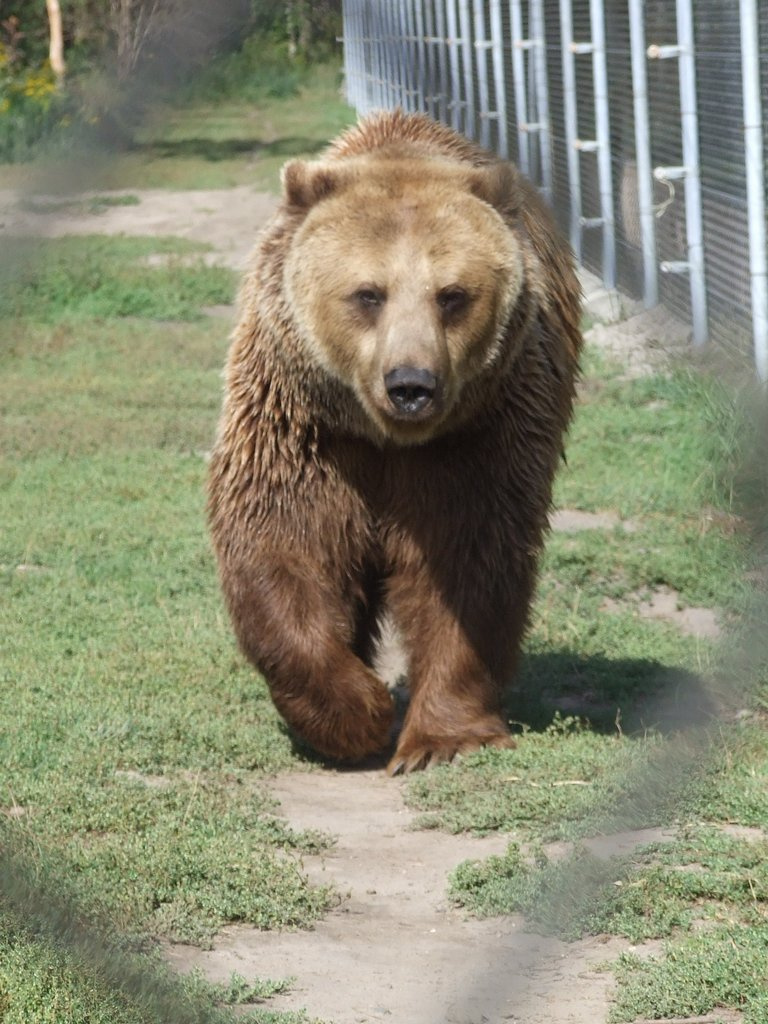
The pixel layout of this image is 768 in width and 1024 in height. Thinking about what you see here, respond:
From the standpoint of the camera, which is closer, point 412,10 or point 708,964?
point 708,964

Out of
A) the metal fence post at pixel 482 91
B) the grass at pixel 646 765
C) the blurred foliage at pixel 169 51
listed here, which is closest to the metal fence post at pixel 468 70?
the metal fence post at pixel 482 91

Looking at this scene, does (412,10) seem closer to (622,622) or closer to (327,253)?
(327,253)

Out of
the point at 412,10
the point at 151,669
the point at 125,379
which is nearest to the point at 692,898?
the point at 412,10

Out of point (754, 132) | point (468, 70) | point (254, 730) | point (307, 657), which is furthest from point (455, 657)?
point (754, 132)

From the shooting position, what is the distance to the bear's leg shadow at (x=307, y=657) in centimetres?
379

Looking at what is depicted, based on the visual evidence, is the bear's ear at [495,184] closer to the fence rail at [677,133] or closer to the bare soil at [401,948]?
the fence rail at [677,133]

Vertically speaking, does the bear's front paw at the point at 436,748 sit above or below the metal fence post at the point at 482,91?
below

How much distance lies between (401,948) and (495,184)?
1.68 meters

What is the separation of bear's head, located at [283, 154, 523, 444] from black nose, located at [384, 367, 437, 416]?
0.07 metres

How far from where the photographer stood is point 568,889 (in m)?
2.86

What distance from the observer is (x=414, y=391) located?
3.01 metres

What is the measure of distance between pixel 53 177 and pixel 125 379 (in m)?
7.68

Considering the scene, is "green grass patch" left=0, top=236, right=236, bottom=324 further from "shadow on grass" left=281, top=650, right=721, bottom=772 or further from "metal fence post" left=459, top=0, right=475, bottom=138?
"metal fence post" left=459, top=0, right=475, bottom=138

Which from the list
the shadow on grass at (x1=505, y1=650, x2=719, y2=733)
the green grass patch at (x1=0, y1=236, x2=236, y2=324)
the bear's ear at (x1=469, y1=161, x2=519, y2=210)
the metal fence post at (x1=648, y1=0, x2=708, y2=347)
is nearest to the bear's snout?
the bear's ear at (x1=469, y1=161, x2=519, y2=210)
